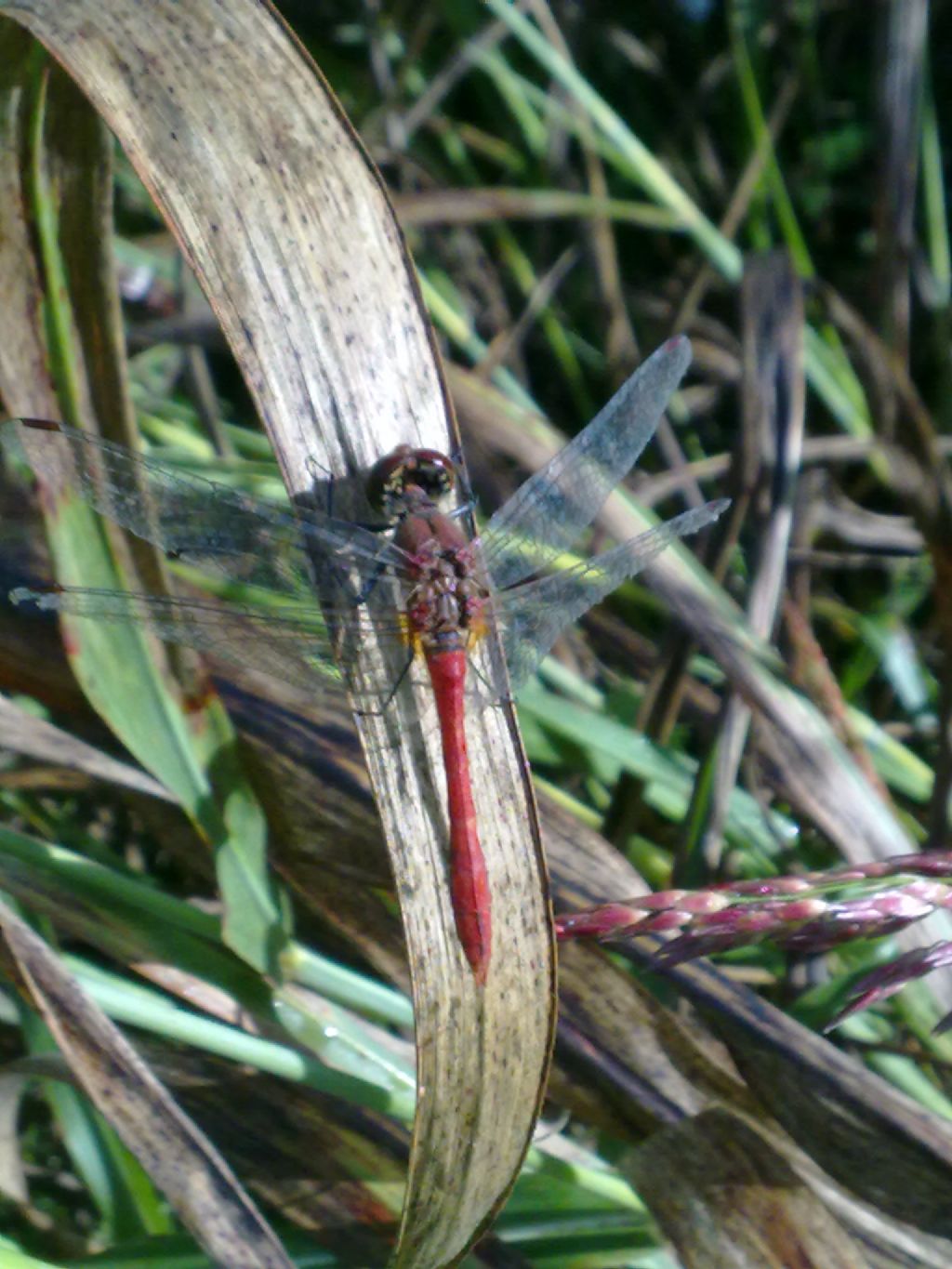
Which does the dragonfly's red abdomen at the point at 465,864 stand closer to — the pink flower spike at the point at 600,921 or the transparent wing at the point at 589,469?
the pink flower spike at the point at 600,921

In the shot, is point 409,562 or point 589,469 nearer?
point 409,562

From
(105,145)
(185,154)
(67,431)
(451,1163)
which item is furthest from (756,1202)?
(105,145)

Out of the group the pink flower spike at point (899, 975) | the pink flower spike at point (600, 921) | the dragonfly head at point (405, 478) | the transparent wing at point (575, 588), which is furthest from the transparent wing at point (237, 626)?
the pink flower spike at point (899, 975)

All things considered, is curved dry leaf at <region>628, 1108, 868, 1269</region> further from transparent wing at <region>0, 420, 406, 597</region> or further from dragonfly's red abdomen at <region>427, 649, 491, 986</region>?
transparent wing at <region>0, 420, 406, 597</region>

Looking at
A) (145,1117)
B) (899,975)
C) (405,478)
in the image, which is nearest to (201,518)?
(405,478)

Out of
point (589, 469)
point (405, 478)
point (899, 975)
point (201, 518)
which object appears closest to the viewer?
point (899, 975)

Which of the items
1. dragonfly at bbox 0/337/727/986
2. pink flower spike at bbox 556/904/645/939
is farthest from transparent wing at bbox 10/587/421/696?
pink flower spike at bbox 556/904/645/939

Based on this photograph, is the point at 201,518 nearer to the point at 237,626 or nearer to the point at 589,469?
the point at 237,626
